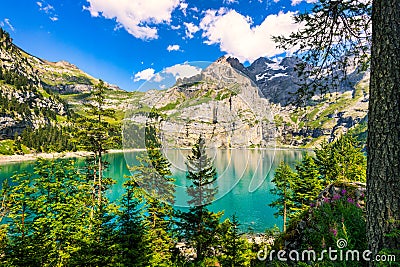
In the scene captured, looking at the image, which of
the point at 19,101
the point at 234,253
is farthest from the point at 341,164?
the point at 19,101

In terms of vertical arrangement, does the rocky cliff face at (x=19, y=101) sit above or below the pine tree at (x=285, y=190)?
above

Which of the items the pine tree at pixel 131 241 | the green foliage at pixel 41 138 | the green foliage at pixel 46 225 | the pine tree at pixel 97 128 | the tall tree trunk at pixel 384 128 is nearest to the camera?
the tall tree trunk at pixel 384 128

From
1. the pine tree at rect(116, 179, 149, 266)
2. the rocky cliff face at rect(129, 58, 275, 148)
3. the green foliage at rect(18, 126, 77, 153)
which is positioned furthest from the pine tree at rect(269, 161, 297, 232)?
the green foliage at rect(18, 126, 77, 153)

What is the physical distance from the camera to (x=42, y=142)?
106750mm

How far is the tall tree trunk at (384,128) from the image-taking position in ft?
8.05

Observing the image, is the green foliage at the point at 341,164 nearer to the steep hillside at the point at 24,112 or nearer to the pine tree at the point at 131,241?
the pine tree at the point at 131,241

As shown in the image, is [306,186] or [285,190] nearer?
[306,186]

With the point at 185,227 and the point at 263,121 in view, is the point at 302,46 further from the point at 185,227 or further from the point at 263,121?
the point at 185,227

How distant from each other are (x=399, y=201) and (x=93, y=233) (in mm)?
9453

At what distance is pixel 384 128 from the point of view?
8.21 feet

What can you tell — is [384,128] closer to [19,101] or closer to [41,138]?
[41,138]

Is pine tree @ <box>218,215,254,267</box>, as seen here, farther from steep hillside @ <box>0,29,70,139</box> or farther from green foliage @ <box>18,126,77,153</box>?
steep hillside @ <box>0,29,70,139</box>

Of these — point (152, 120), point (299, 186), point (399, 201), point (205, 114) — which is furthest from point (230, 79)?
point (299, 186)

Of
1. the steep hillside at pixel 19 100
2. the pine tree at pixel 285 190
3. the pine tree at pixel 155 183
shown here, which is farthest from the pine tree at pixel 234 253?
the steep hillside at pixel 19 100
